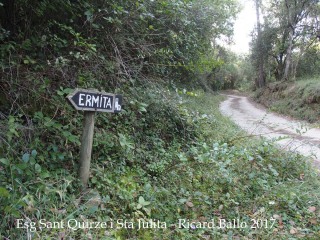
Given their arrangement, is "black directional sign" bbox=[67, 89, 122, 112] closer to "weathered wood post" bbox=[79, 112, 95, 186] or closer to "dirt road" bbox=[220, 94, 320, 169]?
"weathered wood post" bbox=[79, 112, 95, 186]

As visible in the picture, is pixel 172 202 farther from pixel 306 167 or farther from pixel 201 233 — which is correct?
pixel 306 167

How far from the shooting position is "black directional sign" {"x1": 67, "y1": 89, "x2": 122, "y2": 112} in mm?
2297

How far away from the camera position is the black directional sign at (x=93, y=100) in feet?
7.54

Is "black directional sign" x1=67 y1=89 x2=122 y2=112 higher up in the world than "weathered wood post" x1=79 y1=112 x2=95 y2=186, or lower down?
higher up

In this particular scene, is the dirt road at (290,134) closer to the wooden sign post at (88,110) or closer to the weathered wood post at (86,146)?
the wooden sign post at (88,110)

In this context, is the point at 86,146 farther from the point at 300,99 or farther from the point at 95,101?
the point at 300,99

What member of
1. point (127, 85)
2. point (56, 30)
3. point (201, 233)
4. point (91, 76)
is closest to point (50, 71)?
point (91, 76)

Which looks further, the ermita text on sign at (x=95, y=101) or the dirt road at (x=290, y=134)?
the dirt road at (x=290, y=134)

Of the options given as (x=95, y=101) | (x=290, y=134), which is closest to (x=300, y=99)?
(x=290, y=134)

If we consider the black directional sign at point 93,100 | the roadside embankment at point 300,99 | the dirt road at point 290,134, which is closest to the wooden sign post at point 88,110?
the black directional sign at point 93,100

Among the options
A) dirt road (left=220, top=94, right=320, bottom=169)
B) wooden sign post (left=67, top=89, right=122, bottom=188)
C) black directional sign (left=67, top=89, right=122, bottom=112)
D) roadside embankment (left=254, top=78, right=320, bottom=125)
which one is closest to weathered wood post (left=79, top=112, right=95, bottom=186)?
wooden sign post (left=67, top=89, right=122, bottom=188)

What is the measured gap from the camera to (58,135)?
2893 millimetres

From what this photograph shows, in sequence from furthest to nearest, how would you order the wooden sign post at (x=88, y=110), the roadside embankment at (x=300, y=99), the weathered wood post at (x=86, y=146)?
the roadside embankment at (x=300, y=99)
the weathered wood post at (x=86, y=146)
the wooden sign post at (x=88, y=110)

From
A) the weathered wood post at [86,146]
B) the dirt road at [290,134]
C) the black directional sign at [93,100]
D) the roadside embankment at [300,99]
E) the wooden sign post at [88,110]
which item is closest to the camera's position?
the black directional sign at [93,100]
